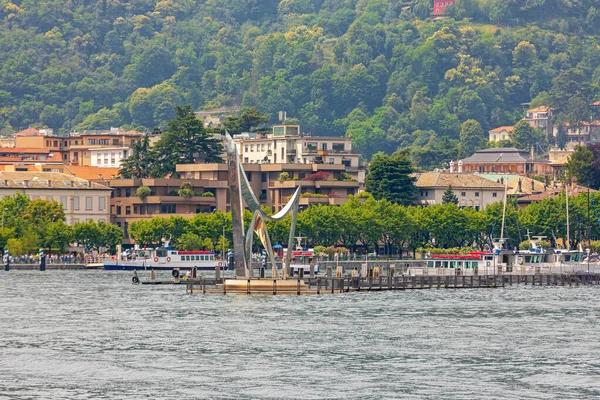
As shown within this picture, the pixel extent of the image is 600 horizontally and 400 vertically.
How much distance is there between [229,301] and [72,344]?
2725 cm

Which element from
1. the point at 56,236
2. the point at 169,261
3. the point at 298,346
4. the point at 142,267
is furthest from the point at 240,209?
the point at 56,236

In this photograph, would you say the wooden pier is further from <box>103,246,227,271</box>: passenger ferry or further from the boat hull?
the boat hull

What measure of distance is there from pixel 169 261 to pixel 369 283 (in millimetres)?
57833

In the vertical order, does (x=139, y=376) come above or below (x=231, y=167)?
below

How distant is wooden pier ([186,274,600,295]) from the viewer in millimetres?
125188

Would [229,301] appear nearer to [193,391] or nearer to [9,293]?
[9,293]

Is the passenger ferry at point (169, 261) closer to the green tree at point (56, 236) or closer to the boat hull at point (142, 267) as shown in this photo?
the boat hull at point (142, 267)

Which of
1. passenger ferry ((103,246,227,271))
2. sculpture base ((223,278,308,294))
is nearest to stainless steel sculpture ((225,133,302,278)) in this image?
sculpture base ((223,278,308,294))

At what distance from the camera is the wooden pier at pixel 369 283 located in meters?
125

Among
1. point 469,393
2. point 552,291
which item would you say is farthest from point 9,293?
point 469,393

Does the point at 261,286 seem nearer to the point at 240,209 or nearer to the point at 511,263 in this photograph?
the point at 240,209

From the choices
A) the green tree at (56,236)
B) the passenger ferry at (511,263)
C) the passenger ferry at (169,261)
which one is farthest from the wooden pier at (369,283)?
the green tree at (56,236)

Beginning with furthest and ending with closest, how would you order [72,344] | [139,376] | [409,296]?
[409,296]
[72,344]
[139,376]

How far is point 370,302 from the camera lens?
124938mm
